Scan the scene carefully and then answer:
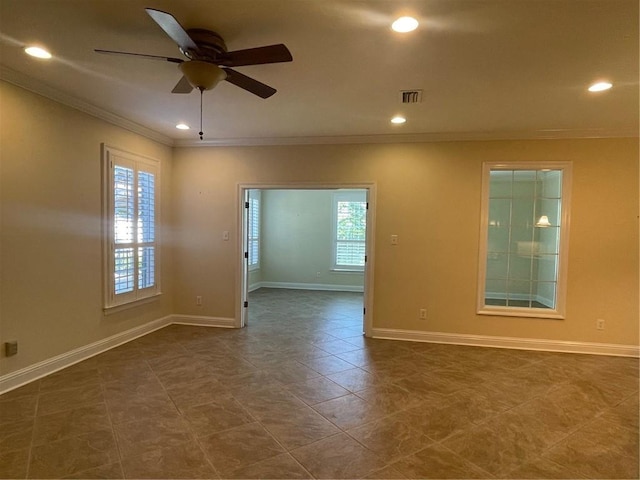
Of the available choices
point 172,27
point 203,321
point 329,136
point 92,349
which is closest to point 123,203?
point 92,349

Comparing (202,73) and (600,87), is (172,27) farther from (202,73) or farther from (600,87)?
(600,87)

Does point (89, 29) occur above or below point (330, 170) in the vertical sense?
above

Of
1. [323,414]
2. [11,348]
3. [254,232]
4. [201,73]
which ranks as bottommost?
[323,414]

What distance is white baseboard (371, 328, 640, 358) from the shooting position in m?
4.08

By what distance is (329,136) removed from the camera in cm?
452

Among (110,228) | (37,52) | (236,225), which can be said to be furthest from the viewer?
(236,225)

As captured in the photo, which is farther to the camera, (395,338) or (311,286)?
(311,286)

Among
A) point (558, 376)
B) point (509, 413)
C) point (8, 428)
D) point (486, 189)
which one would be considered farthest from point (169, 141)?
point (558, 376)

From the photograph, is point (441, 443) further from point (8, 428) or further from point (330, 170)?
point (330, 170)

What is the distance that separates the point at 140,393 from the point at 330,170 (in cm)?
325

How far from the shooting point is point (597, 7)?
6.06 feet

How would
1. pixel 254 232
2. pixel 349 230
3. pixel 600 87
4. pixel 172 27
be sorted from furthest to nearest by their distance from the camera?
pixel 349 230, pixel 254 232, pixel 600 87, pixel 172 27

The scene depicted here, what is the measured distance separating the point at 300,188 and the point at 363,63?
237 centimetres

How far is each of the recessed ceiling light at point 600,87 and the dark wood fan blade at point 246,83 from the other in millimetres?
2615
